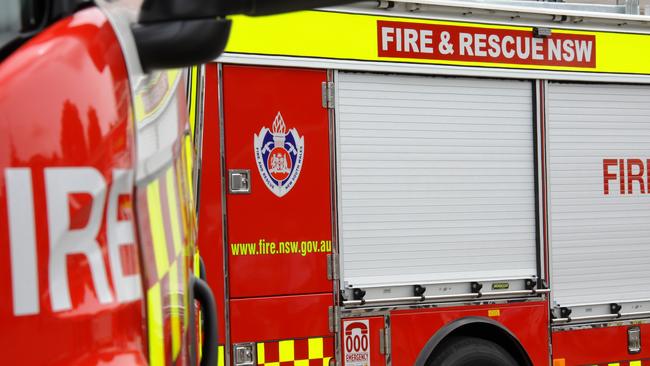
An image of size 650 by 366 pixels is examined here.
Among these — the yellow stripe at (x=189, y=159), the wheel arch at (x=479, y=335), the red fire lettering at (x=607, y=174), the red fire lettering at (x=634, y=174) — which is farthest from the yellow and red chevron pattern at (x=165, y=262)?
the red fire lettering at (x=634, y=174)

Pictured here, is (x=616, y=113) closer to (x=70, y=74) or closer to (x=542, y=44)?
(x=542, y=44)

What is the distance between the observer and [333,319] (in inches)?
201

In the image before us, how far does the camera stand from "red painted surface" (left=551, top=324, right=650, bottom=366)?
585cm

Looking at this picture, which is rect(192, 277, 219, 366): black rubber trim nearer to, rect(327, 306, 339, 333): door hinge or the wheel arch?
rect(327, 306, 339, 333): door hinge

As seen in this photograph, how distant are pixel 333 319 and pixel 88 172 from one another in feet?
12.6

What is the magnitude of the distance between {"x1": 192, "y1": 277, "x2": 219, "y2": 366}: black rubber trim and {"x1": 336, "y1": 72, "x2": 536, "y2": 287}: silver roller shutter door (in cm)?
314

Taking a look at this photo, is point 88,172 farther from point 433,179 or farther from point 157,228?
point 433,179

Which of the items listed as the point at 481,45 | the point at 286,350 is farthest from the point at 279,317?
the point at 481,45

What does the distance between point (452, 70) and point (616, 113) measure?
1.37 metres

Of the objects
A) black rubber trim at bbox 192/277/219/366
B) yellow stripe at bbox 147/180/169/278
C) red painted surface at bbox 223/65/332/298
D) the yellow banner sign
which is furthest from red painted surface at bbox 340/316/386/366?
yellow stripe at bbox 147/180/169/278

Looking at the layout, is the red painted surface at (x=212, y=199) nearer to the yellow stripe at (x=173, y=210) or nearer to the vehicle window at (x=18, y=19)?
the yellow stripe at (x=173, y=210)

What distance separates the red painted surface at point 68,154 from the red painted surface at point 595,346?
4805 mm

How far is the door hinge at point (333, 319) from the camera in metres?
5.08

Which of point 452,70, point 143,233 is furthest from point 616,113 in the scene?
point 143,233
